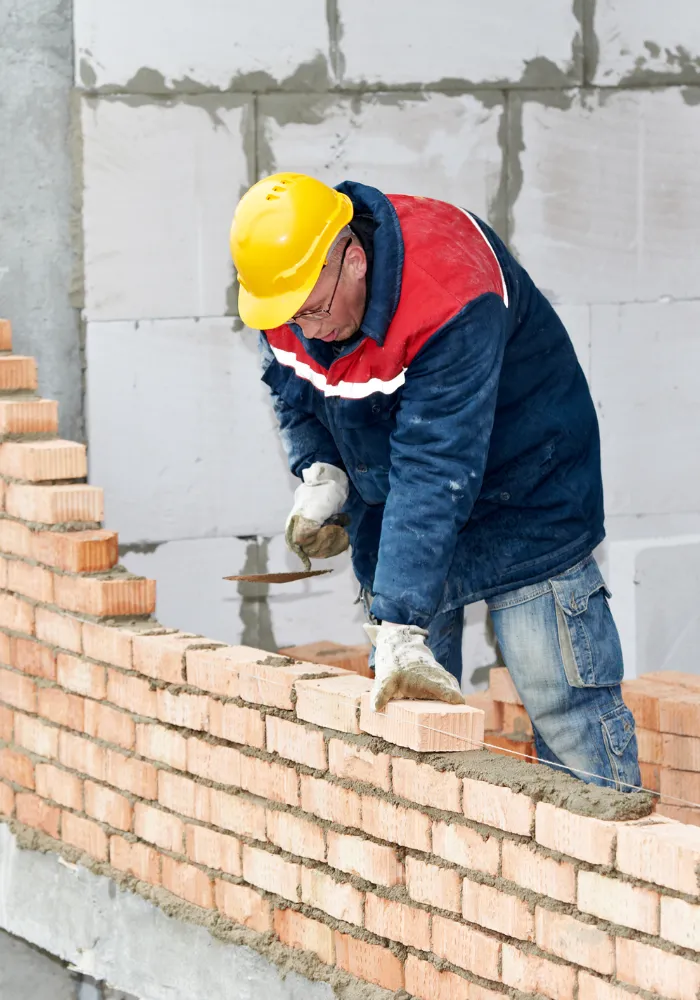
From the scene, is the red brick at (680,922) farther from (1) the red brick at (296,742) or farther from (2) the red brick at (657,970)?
(1) the red brick at (296,742)

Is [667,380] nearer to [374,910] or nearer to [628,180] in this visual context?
[628,180]

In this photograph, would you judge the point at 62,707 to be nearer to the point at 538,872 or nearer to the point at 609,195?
the point at 538,872

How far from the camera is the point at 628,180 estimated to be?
5871 millimetres

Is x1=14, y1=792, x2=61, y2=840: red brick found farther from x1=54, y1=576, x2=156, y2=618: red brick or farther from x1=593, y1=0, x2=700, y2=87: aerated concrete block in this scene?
x1=593, y1=0, x2=700, y2=87: aerated concrete block

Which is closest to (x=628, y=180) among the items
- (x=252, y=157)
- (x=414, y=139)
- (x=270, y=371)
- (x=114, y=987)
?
(x=414, y=139)

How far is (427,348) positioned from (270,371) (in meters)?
0.67

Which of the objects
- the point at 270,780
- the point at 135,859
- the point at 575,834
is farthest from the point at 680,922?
the point at 135,859

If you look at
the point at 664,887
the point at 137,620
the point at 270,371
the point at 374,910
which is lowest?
the point at 374,910

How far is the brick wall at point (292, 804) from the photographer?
2.64 m

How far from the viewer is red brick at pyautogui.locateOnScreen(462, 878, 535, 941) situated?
109 inches

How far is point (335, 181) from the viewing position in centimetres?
536

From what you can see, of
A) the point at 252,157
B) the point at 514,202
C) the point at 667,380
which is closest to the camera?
the point at 252,157

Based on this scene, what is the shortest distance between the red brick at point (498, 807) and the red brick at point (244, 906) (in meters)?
0.72

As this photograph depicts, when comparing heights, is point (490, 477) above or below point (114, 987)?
above
